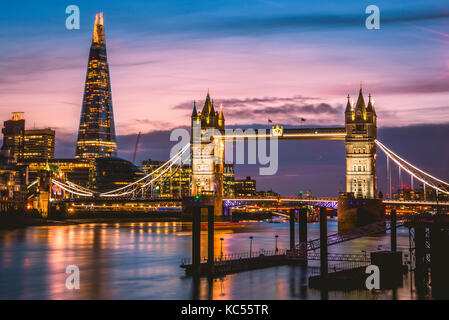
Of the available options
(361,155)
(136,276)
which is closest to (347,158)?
(361,155)

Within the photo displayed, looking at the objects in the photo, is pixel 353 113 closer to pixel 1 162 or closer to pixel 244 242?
pixel 244 242

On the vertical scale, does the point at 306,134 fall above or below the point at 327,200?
above

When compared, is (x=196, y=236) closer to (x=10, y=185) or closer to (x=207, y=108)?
(x=207, y=108)

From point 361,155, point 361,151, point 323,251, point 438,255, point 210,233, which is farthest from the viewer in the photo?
point 361,151

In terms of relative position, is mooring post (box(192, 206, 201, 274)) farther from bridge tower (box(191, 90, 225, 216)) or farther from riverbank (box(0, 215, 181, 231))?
riverbank (box(0, 215, 181, 231))

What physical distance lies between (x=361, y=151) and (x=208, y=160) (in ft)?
91.2

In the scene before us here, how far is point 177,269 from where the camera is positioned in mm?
53844

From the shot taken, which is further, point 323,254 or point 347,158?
point 347,158

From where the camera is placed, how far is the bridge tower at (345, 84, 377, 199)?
100 m

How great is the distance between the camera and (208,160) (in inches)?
4572

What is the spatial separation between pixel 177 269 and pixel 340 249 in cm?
2347

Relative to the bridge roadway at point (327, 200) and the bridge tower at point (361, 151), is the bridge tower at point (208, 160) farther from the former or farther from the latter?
the bridge tower at point (361, 151)

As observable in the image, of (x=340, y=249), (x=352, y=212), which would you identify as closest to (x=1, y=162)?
(x=352, y=212)

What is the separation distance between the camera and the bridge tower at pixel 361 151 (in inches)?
3952
